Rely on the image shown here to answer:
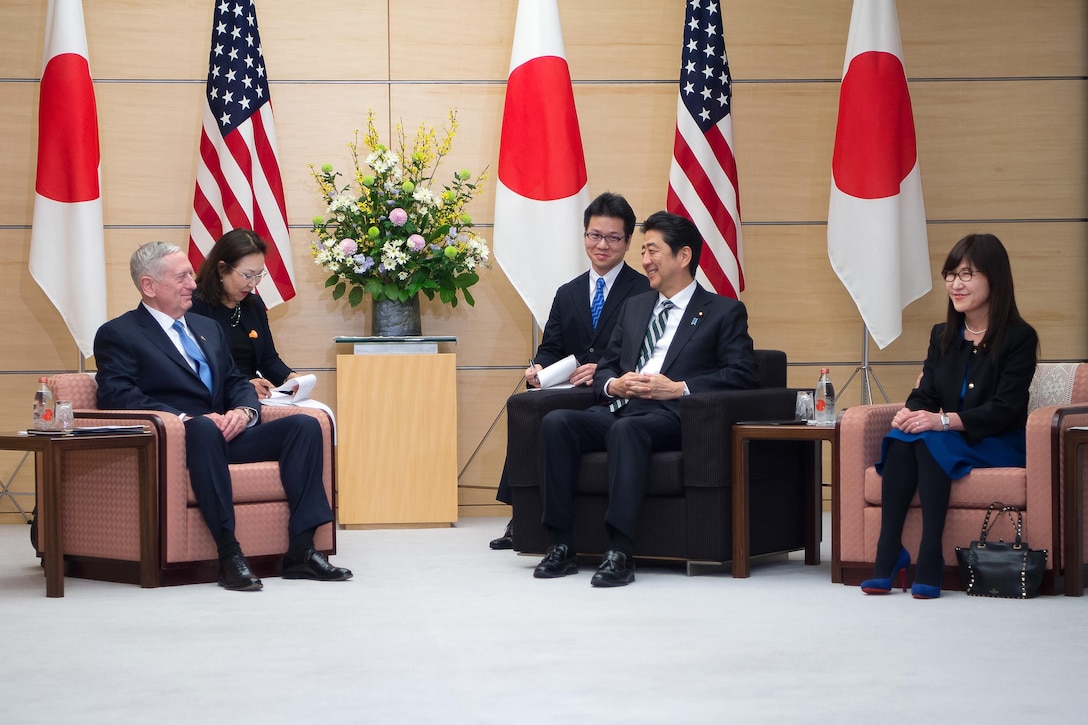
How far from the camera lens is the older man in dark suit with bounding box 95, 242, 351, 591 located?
14.9 ft

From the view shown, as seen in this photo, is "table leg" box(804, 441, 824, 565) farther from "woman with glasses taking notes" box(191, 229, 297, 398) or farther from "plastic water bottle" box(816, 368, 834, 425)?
"woman with glasses taking notes" box(191, 229, 297, 398)

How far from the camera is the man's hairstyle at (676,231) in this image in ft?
16.3

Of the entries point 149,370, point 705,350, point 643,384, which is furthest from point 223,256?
point 705,350

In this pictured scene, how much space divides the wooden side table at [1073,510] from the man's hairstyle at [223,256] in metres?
3.23

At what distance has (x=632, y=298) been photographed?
205 inches

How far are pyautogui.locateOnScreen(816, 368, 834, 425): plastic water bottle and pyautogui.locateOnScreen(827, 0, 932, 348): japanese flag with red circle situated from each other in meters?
1.83

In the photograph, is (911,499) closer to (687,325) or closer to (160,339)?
(687,325)

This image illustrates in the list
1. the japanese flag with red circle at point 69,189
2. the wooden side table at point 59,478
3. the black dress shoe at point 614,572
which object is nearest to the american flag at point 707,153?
the black dress shoe at point 614,572

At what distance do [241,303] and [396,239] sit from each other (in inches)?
34.2

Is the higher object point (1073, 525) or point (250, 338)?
point (250, 338)

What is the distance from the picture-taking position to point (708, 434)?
15.0ft

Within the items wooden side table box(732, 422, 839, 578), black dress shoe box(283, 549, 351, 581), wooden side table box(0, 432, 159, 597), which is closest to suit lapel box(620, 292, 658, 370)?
wooden side table box(732, 422, 839, 578)

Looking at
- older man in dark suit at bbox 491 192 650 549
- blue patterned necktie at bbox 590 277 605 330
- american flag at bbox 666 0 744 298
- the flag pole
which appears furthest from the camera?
the flag pole

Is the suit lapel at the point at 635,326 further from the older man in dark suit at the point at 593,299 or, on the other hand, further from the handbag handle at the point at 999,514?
the handbag handle at the point at 999,514
